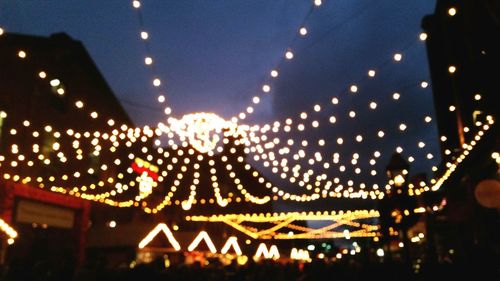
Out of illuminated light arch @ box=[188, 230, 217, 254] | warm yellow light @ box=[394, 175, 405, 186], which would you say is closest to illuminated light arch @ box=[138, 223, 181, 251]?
illuminated light arch @ box=[188, 230, 217, 254]

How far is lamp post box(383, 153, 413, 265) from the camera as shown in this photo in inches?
418

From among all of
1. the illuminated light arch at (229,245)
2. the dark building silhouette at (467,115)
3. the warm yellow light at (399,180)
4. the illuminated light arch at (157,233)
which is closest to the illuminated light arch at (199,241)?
the illuminated light arch at (157,233)

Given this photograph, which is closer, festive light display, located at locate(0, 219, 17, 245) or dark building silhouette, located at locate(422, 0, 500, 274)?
dark building silhouette, located at locate(422, 0, 500, 274)

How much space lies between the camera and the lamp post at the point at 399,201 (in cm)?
1062

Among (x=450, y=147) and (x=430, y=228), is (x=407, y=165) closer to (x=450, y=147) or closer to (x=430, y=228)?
(x=430, y=228)

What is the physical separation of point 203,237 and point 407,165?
6.37m

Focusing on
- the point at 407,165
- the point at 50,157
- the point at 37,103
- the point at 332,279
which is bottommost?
the point at 332,279

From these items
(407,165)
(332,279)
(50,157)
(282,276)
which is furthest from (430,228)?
(50,157)

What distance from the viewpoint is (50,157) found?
47.9 feet

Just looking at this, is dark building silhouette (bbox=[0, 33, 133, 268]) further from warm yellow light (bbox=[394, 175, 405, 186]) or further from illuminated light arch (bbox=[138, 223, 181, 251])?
warm yellow light (bbox=[394, 175, 405, 186])

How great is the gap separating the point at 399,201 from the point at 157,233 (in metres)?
6.49

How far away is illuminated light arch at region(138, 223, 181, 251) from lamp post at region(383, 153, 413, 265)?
5796 millimetres

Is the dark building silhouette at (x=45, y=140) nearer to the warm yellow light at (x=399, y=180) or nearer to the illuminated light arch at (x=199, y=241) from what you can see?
the illuminated light arch at (x=199, y=241)

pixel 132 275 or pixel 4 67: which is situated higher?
pixel 4 67
